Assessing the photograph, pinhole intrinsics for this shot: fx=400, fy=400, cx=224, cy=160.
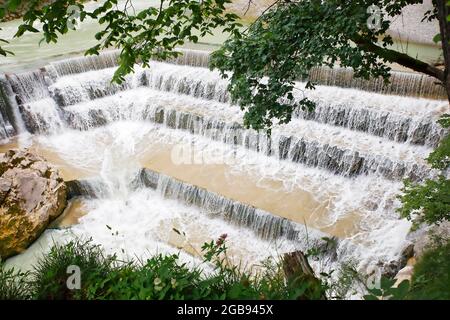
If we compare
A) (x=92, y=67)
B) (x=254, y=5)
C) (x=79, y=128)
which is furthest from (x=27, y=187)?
(x=254, y=5)

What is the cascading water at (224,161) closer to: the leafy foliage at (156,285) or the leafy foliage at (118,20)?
the leafy foliage at (156,285)

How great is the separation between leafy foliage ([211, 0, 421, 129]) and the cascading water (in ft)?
9.99

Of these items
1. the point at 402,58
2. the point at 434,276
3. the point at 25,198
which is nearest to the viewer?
the point at 434,276

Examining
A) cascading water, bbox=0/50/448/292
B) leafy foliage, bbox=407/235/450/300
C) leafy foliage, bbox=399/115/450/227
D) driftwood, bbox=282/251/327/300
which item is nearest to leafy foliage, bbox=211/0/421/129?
leafy foliage, bbox=399/115/450/227

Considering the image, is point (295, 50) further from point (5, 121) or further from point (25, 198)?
point (5, 121)

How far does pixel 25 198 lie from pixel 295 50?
20.4 feet

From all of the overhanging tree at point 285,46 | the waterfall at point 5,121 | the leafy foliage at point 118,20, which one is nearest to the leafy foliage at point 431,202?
the overhanging tree at point 285,46

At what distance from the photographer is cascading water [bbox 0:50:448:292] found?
7.04 m

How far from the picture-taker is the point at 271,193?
25.4ft

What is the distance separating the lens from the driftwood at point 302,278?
2359mm

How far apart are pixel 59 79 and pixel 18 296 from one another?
9.81 meters

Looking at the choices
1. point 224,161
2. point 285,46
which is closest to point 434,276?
point 285,46

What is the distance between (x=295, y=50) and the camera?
392 centimetres

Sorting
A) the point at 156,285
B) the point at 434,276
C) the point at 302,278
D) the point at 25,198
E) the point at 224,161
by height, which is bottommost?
the point at 25,198
